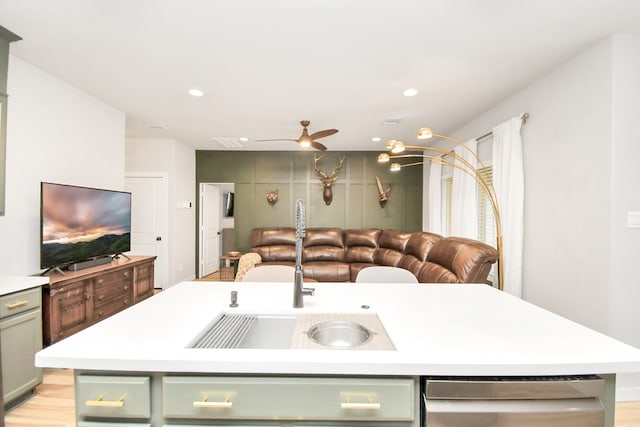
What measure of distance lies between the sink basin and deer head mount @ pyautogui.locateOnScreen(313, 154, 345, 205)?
440 cm

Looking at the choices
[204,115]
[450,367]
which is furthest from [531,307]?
[204,115]

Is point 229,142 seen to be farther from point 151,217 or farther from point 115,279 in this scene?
point 115,279

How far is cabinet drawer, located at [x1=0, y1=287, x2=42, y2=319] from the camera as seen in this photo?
1.74 meters

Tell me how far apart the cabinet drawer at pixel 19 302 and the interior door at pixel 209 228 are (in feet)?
12.1

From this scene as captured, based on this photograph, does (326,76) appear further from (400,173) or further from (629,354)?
(400,173)

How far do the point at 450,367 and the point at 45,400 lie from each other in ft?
9.12

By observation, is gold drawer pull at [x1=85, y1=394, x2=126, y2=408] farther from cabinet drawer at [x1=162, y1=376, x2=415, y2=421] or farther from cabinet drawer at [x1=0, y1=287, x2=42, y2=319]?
cabinet drawer at [x1=0, y1=287, x2=42, y2=319]

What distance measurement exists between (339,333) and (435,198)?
4.18 metres

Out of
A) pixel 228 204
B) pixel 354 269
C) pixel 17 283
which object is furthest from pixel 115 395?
pixel 228 204

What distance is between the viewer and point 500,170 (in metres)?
2.98

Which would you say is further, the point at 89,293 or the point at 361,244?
the point at 361,244

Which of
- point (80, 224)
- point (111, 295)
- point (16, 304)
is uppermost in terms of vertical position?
point (80, 224)

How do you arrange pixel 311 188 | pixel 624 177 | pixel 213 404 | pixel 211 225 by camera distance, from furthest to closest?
pixel 211 225, pixel 311 188, pixel 624 177, pixel 213 404

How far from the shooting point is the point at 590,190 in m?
2.10
